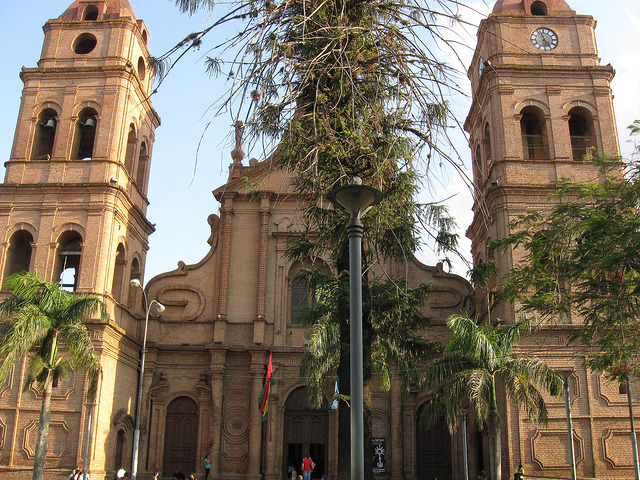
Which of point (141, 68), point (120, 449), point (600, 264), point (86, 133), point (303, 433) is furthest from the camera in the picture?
point (141, 68)

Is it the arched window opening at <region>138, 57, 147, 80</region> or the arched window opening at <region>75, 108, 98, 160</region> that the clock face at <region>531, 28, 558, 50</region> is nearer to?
the arched window opening at <region>138, 57, 147, 80</region>

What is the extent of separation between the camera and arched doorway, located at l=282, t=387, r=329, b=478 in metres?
26.7

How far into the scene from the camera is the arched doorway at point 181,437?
2652 cm

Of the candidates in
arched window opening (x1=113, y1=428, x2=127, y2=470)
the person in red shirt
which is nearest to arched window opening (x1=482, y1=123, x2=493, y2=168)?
the person in red shirt

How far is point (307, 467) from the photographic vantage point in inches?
966

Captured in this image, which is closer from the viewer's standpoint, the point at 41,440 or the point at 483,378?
the point at 483,378

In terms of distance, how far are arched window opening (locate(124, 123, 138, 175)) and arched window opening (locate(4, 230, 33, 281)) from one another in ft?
15.8

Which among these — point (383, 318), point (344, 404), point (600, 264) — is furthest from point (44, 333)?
point (600, 264)

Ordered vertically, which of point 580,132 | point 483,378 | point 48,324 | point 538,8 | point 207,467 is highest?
point 538,8

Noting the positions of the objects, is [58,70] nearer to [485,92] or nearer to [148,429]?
[148,429]

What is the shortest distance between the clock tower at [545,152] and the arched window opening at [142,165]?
13977 mm

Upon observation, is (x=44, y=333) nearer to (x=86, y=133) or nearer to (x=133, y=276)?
(x=133, y=276)

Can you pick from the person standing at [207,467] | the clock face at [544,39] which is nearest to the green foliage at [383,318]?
the person standing at [207,467]

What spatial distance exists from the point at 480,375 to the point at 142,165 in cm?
1871
